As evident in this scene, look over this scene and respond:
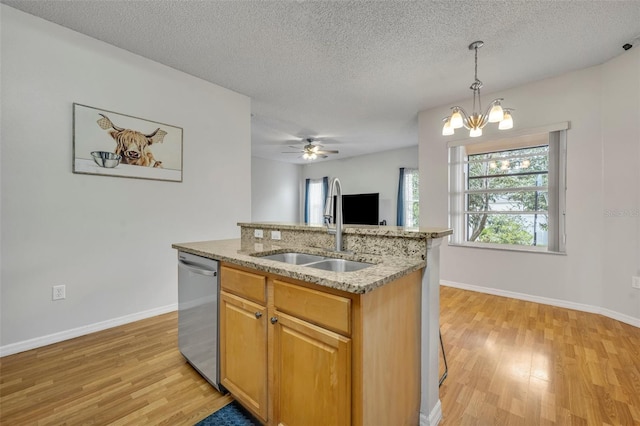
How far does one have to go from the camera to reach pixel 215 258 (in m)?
1.68

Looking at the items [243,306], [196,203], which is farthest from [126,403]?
[196,203]

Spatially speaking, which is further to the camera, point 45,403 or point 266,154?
point 266,154

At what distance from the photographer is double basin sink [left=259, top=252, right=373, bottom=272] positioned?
1621 mm

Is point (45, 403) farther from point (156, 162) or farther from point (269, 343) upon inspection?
point (156, 162)

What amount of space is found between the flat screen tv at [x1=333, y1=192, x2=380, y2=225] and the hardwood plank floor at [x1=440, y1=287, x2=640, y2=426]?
3919 millimetres

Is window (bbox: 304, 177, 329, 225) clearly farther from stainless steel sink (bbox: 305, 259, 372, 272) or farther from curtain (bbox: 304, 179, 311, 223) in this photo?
stainless steel sink (bbox: 305, 259, 372, 272)

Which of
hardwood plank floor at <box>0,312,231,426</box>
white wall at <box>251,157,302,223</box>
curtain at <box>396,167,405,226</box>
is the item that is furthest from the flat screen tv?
hardwood plank floor at <box>0,312,231,426</box>

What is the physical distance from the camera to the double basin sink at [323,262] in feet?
5.32

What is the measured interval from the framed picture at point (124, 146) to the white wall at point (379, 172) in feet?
16.6

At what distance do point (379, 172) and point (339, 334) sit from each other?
252 inches

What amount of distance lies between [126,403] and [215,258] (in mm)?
981

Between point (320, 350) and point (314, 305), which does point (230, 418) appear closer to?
point (320, 350)

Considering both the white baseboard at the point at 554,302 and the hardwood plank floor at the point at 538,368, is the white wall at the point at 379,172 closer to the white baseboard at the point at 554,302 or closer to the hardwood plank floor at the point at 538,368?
the white baseboard at the point at 554,302

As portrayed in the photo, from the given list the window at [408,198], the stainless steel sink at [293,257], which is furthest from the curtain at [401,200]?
the stainless steel sink at [293,257]
